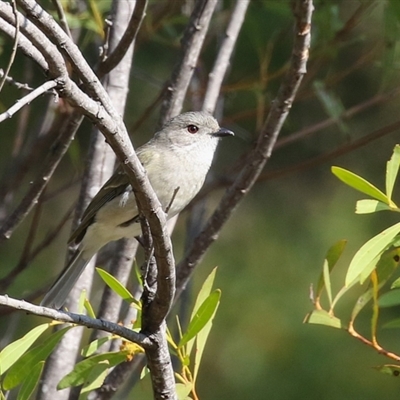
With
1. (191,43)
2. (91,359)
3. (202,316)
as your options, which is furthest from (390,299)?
(191,43)

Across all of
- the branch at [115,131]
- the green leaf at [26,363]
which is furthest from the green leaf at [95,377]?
the branch at [115,131]

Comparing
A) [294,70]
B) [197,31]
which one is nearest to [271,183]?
[197,31]

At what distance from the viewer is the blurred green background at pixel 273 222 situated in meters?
5.35

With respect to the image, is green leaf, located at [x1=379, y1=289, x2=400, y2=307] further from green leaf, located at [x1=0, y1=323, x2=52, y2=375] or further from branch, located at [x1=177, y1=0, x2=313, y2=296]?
green leaf, located at [x1=0, y1=323, x2=52, y2=375]

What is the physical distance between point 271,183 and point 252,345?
1.35 m

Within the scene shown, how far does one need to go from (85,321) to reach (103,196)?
54.5 inches

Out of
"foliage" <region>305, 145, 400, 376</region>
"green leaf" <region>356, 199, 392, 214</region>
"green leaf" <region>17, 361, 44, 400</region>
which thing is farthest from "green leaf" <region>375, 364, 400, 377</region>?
"green leaf" <region>17, 361, 44, 400</region>

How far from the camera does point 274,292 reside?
5949mm

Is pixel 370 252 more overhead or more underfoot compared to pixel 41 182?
more underfoot

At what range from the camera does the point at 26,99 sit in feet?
6.35

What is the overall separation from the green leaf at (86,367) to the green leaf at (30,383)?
173 mm

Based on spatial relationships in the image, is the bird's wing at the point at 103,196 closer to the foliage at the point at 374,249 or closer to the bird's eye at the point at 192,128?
the bird's eye at the point at 192,128

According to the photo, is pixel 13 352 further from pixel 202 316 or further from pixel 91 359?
pixel 202 316

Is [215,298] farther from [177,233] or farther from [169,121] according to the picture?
[177,233]
